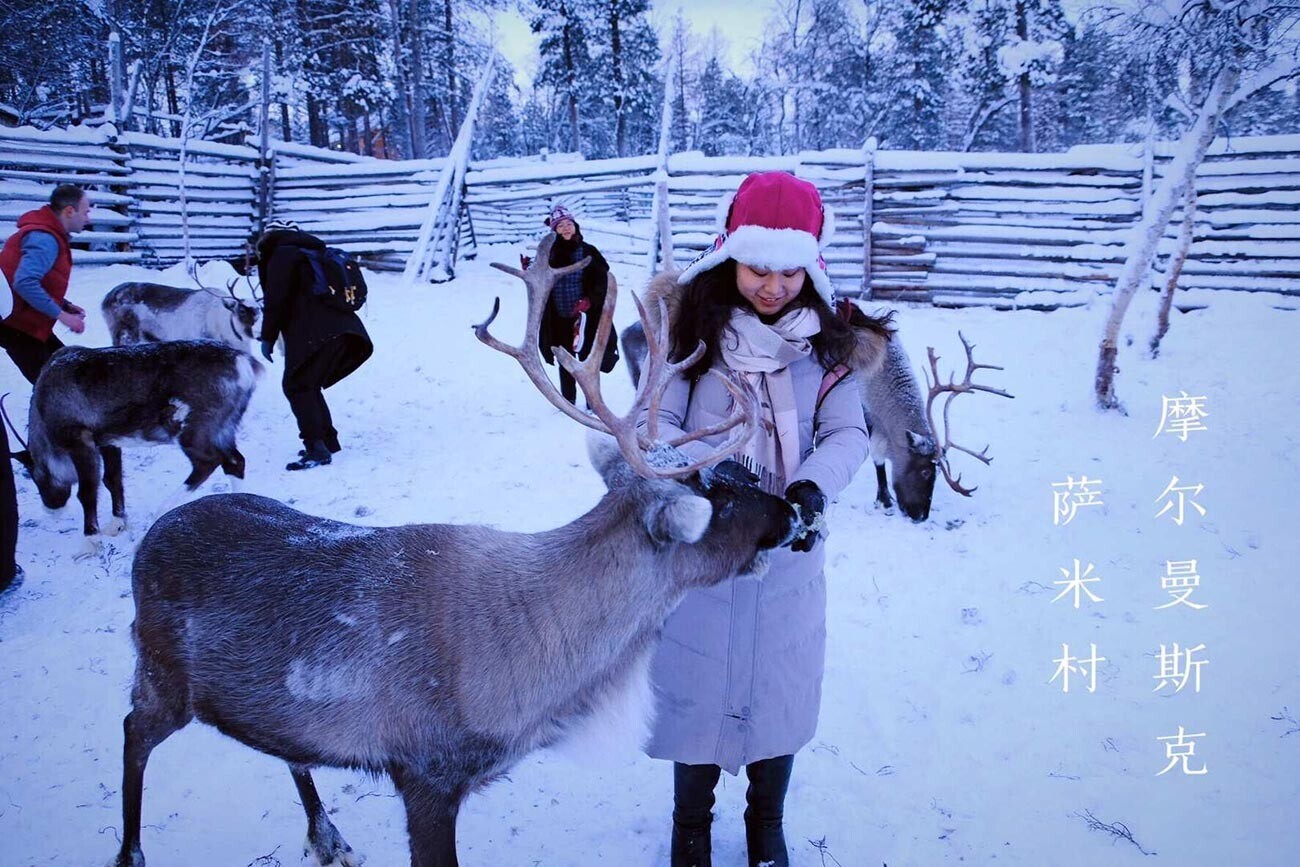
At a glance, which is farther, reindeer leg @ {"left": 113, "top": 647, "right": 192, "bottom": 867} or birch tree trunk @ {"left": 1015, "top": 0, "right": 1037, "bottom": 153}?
birch tree trunk @ {"left": 1015, "top": 0, "right": 1037, "bottom": 153}

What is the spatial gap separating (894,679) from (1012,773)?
655 millimetres

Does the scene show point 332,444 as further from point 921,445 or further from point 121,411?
point 921,445

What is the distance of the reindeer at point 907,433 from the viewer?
5145mm

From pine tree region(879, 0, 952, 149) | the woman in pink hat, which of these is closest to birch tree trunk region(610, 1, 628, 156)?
pine tree region(879, 0, 952, 149)

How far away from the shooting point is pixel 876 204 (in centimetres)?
1139

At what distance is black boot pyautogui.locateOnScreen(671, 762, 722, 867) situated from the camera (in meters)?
2.17

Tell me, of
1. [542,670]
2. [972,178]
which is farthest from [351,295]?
[972,178]

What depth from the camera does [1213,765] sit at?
287cm

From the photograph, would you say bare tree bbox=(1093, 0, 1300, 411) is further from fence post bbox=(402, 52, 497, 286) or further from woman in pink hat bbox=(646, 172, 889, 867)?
fence post bbox=(402, 52, 497, 286)

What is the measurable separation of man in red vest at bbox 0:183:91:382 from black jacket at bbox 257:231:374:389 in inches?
48.7

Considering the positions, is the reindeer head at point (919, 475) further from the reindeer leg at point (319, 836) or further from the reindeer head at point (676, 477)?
the reindeer leg at point (319, 836)

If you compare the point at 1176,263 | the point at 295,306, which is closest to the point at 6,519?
the point at 295,306

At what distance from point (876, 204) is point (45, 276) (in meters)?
10.7

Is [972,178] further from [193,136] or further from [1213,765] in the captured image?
[193,136]
